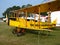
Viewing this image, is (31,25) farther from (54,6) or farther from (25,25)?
(54,6)

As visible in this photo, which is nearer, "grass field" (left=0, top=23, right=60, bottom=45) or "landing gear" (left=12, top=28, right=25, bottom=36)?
"grass field" (left=0, top=23, right=60, bottom=45)

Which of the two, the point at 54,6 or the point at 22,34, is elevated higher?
the point at 54,6

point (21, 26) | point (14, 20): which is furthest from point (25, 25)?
point (14, 20)

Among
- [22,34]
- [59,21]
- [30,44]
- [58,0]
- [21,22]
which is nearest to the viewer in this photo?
[58,0]

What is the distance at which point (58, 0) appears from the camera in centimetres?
699

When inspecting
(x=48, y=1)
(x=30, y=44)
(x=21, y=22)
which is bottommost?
(x=30, y=44)

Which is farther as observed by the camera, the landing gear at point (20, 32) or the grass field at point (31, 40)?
the landing gear at point (20, 32)

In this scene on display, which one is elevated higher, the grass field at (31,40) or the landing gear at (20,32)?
the landing gear at (20,32)

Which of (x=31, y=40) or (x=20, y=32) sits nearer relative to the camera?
(x=31, y=40)

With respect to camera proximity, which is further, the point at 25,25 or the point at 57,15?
the point at 57,15

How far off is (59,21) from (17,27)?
12.0 m

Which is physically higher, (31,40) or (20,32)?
(20,32)

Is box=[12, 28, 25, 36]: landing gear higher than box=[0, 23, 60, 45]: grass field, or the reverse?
box=[12, 28, 25, 36]: landing gear

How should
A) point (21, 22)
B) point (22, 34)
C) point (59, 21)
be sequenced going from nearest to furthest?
point (22, 34) < point (21, 22) < point (59, 21)
